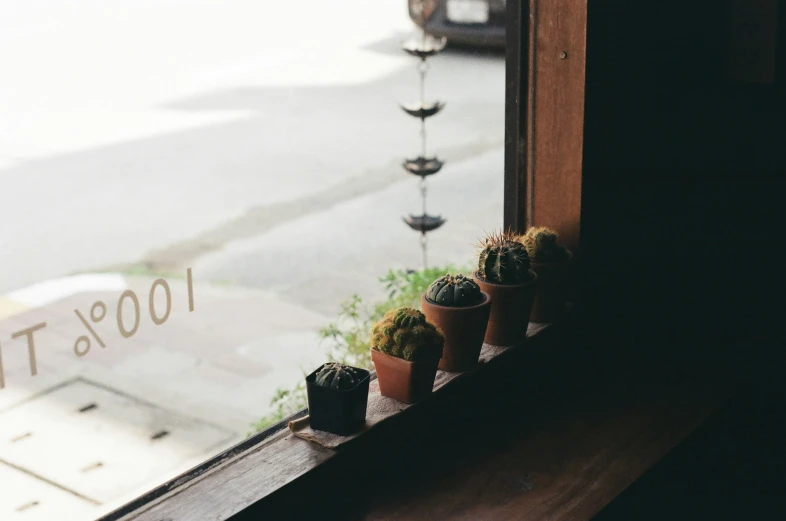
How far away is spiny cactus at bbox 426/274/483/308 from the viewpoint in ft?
6.53

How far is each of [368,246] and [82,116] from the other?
2.24m

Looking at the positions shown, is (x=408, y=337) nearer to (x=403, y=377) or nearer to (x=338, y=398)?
(x=403, y=377)

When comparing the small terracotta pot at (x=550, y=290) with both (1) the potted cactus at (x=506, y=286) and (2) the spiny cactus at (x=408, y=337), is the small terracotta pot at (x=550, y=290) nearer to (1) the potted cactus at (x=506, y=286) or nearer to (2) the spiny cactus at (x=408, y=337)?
(1) the potted cactus at (x=506, y=286)

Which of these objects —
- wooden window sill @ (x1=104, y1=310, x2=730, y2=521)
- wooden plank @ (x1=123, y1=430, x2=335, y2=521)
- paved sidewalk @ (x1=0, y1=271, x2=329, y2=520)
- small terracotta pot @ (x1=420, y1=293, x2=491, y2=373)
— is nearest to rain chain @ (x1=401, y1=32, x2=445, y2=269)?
paved sidewalk @ (x1=0, y1=271, x2=329, y2=520)

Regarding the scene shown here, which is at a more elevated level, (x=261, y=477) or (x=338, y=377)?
(x=338, y=377)

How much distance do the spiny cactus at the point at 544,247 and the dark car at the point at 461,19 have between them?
0.65 m

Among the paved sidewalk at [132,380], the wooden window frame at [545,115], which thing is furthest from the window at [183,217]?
the wooden window frame at [545,115]

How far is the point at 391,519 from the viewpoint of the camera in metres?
1.74

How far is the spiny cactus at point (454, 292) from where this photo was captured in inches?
78.3

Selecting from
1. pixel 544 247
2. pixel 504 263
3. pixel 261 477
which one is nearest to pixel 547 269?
pixel 544 247

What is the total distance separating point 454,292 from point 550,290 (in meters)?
0.35

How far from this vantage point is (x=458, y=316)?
1966mm

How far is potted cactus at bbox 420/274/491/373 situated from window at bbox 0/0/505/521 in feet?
1.28

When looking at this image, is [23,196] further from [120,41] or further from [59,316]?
[120,41]
